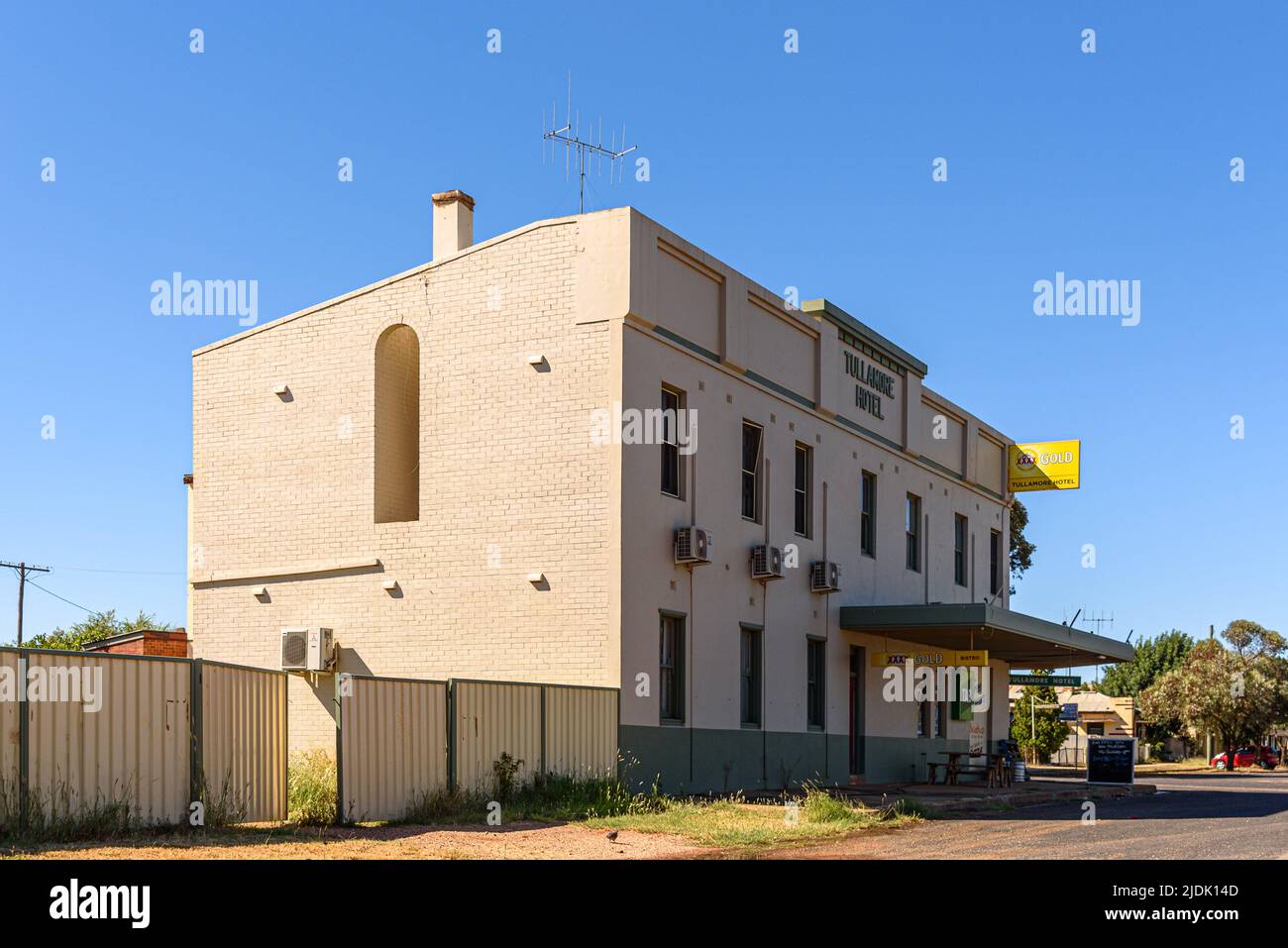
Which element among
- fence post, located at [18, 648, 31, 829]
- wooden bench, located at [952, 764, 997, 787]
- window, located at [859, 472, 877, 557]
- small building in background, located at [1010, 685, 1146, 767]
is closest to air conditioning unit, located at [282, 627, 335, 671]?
fence post, located at [18, 648, 31, 829]

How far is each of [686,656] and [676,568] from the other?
1.44 metres

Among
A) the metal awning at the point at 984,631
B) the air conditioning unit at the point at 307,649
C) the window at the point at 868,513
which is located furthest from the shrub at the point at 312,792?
the window at the point at 868,513

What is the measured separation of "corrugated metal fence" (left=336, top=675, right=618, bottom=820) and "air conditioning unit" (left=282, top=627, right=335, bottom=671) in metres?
4.94

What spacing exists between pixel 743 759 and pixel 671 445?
5703mm

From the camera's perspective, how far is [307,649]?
2353 centimetres

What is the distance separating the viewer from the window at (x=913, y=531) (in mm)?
33688

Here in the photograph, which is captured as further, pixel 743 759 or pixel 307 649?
pixel 743 759

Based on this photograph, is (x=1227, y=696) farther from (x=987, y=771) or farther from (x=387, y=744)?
(x=387, y=744)

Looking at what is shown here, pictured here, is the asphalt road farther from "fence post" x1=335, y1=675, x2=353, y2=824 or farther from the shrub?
the shrub

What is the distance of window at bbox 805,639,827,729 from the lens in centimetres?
2812

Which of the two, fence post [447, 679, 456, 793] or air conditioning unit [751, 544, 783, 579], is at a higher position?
air conditioning unit [751, 544, 783, 579]

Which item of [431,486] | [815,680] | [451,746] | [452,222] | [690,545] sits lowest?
[815,680]

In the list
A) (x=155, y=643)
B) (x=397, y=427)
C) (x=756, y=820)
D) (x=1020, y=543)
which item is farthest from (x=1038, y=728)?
(x=756, y=820)

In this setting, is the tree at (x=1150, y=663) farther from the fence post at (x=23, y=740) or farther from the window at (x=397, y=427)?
the fence post at (x=23, y=740)
